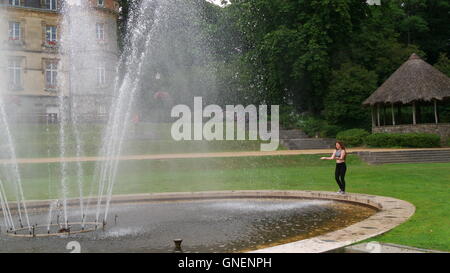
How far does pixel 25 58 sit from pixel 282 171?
35.7 meters

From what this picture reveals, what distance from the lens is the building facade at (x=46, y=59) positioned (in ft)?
156

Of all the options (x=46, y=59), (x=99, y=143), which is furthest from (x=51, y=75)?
(x=99, y=143)

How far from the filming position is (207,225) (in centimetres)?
1066

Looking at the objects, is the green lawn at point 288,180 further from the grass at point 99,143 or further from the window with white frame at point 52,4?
the window with white frame at point 52,4

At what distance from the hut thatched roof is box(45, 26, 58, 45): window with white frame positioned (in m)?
33.4

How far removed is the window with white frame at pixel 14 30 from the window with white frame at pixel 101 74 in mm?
8816

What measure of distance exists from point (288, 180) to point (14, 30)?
39.7 m

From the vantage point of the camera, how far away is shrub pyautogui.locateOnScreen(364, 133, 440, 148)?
33.9m

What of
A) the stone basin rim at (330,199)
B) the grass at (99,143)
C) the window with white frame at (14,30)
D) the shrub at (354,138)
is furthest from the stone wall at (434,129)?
the window with white frame at (14,30)

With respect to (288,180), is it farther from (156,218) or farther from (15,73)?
(15,73)

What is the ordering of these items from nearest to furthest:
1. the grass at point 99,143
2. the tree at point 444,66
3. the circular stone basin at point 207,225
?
1. the circular stone basin at point 207,225
2. the grass at point 99,143
3. the tree at point 444,66

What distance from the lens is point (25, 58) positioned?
48188 mm

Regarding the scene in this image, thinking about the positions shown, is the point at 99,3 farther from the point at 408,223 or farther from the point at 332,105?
the point at 408,223

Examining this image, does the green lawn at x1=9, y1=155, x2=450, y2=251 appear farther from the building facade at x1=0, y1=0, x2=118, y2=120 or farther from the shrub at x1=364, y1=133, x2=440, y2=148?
the building facade at x1=0, y1=0, x2=118, y2=120
